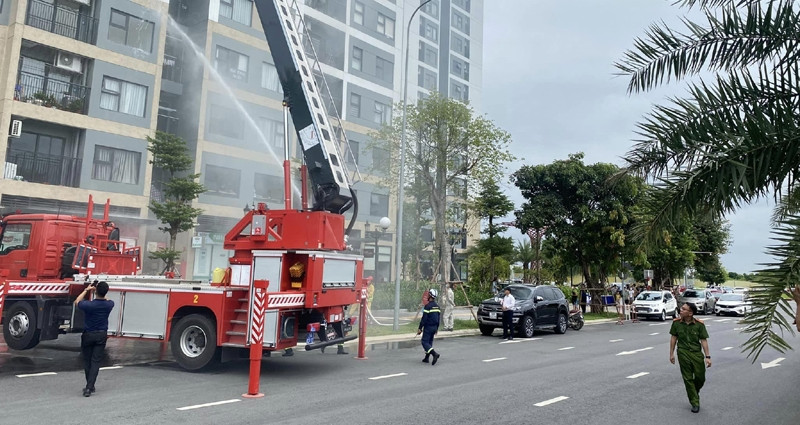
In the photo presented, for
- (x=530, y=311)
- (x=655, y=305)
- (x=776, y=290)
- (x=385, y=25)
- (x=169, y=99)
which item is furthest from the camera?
(x=385, y=25)

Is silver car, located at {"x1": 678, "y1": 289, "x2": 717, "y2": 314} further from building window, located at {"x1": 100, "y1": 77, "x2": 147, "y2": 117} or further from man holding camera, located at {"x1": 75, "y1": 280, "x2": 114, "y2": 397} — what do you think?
man holding camera, located at {"x1": 75, "y1": 280, "x2": 114, "y2": 397}

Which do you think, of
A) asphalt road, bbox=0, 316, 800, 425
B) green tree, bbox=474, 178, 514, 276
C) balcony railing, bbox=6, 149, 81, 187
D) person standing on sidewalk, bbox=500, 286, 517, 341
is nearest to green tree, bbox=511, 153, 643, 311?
green tree, bbox=474, 178, 514, 276

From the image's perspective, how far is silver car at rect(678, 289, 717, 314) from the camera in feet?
124

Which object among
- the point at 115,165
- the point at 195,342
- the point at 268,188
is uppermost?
the point at 268,188

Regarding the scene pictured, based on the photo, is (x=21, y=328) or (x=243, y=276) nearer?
(x=243, y=276)

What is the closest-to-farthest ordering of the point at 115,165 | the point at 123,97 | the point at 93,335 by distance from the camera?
1. the point at 93,335
2. the point at 115,165
3. the point at 123,97

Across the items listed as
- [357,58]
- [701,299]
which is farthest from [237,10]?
[701,299]

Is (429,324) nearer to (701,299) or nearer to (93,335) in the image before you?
(93,335)

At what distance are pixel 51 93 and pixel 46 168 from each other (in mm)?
3099

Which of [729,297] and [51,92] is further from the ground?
[51,92]

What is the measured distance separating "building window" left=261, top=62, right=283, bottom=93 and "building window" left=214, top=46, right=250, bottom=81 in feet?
3.15

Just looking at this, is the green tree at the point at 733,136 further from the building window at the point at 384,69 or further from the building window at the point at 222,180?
the building window at the point at 384,69

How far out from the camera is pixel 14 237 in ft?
41.7

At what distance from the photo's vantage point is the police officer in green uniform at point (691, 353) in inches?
324
